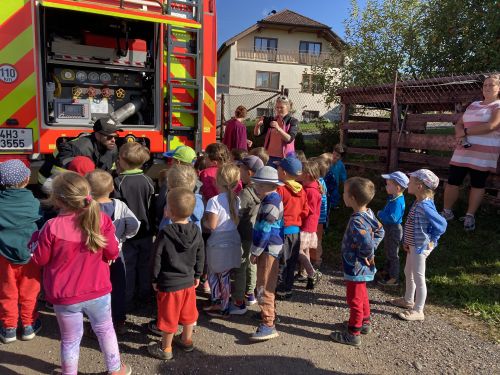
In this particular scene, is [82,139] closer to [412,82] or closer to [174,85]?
[174,85]

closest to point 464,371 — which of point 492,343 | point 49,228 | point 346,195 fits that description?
point 492,343

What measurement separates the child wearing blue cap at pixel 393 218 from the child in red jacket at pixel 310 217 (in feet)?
2.14

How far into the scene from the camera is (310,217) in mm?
4027

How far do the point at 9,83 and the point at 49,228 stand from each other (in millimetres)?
2416

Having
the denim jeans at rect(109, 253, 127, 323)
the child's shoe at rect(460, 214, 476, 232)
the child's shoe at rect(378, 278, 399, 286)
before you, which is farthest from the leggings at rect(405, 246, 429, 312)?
the denim jeans at rect(109, 253, 127, 323)

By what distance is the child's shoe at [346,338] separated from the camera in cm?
334

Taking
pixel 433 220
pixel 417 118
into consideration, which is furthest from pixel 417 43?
pixel 433 220

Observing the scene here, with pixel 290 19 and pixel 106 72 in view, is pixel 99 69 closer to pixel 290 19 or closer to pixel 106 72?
pixel 106 72

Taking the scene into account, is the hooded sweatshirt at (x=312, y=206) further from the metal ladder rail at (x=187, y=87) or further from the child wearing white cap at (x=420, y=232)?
the metal ladder rail at (x=187, y=87)

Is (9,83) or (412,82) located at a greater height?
(412,82)

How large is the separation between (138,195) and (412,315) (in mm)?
2565

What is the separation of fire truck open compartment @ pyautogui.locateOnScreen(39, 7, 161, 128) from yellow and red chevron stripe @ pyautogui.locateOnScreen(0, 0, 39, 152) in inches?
12.8

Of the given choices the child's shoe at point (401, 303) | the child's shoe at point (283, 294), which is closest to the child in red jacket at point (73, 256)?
the child's shoe at point (283, 294)

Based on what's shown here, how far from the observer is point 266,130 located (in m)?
5.97
